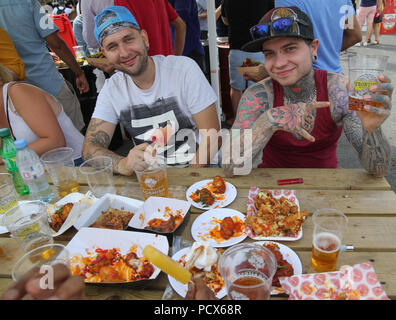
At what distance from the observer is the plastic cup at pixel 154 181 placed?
1784 mm

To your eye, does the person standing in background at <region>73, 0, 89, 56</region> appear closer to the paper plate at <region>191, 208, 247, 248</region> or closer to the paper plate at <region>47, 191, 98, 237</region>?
the paper plate at <region>47, 191, 98, 237</region>

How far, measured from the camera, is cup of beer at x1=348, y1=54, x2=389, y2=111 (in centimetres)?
157

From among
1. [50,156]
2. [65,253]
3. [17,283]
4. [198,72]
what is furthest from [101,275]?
[198,72]

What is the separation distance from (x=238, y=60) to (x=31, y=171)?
372 centimetres

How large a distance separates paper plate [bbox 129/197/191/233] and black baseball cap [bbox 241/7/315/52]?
3.87 ft

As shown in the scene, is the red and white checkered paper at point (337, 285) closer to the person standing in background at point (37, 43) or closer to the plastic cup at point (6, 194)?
the plastic cup at point (6, 194)

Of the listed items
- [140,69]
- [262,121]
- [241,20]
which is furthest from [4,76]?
[241,20]

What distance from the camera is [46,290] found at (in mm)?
822

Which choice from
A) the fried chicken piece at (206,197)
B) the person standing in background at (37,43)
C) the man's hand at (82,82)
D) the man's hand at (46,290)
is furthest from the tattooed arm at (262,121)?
the man's hand at (82,82)

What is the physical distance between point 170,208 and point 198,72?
1421 mm

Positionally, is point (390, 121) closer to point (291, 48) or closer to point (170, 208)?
point (291, 48)

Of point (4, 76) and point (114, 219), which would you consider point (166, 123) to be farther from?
point (4, 76)

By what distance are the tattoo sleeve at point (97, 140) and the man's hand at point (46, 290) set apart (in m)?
1.50

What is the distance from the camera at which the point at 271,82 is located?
87.6 inches
